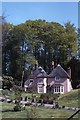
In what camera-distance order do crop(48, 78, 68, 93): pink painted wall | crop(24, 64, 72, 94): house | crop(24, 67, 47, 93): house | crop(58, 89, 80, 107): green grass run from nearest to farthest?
crop(58, 89, 80, 107): green grass
crop(48, 78, 68, 93): pink painted wall
crop(24, 64, 72, 94): house
crop(24, 67, 47, 93): house

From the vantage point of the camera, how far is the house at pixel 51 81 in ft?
85.3

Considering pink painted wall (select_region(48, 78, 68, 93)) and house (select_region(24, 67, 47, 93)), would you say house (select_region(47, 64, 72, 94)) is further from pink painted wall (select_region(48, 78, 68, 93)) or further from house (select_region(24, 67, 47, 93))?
house (select_region(24, 67, 47, 93))

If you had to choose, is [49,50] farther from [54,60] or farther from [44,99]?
[44,99]

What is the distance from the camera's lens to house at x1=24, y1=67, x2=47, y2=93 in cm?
2650

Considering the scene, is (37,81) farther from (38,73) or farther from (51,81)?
(51,81)

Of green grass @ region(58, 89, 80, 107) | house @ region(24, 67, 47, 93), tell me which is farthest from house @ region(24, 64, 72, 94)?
green grass @ region(58, 89, 80, 107)

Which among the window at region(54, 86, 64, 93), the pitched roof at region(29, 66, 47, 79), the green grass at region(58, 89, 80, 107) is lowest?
the green grass at region(58, 89, 80, 107)

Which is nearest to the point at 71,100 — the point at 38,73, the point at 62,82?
the point at 62,82

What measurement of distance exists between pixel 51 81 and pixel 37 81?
134 cm

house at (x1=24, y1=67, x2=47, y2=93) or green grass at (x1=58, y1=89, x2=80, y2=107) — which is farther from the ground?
house at (x1=24, y1=67, x2=47, y2=93)

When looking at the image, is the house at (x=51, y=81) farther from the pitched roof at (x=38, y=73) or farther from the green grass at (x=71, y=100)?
the green grass at (x=71, y=100)

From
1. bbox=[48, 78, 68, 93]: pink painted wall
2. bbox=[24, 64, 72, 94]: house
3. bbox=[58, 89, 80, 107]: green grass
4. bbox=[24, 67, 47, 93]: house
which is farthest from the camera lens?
bbox=[24, 67, 47, 93]: house

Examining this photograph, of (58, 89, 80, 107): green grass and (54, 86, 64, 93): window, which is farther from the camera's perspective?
(54, 86, 64, 93): window

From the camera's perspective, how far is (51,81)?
86.8 ft
